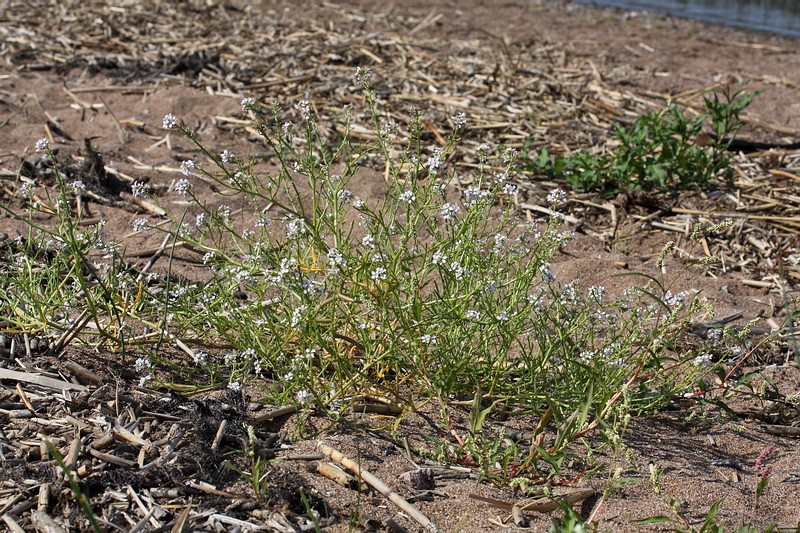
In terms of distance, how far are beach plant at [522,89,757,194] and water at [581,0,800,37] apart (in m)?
7.99

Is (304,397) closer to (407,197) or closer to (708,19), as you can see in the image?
(407,197)

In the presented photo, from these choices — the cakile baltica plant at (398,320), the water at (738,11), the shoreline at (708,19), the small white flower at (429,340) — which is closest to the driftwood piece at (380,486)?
the cakile baltica plant at (398,320)

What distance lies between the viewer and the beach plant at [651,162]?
5141 mm

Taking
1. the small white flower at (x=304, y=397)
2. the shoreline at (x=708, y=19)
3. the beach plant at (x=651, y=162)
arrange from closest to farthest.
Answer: the small white flower at (x=304, y=397), the beach plant at (x=651, y=162), the shoreline at (x=708, y=19)

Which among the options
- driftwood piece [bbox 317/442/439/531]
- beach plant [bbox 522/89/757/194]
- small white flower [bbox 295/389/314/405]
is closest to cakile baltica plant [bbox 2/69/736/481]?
A: small white flower [bbox 295/389/314/405]

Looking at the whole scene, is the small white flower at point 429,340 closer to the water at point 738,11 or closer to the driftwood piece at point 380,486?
the driftwood piece at point 380,486

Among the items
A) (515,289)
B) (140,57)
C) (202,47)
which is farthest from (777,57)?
(515,289)

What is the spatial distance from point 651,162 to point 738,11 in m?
10.8

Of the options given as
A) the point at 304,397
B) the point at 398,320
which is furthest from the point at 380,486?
the point at 398,320

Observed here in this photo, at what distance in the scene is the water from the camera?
12.7m

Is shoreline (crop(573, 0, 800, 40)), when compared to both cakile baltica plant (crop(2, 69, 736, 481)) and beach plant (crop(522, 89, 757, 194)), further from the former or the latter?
cakile baltica plant (crop(2, 69, 736, 481))

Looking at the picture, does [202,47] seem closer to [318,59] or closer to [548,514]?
[318,59]

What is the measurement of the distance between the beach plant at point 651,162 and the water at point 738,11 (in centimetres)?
799

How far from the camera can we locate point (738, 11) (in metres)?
14.0
